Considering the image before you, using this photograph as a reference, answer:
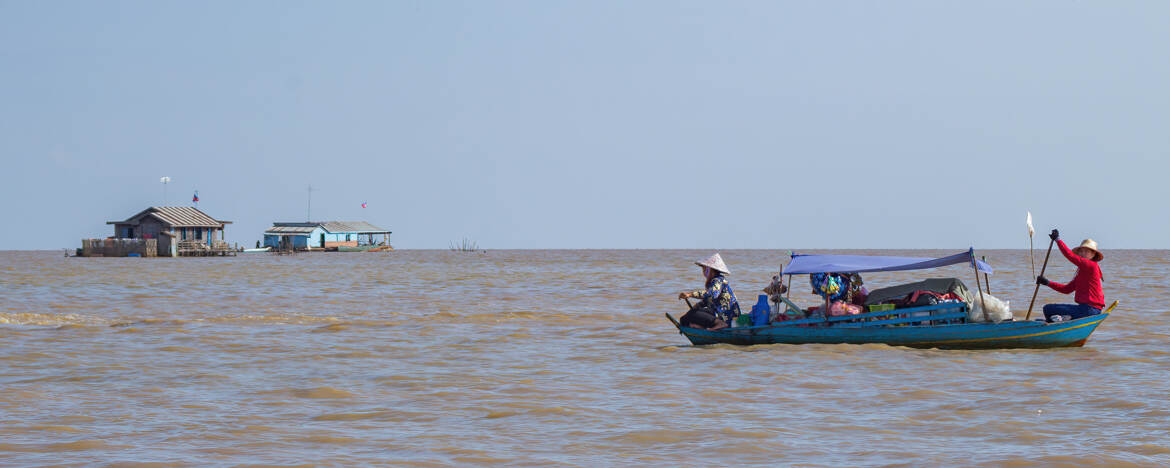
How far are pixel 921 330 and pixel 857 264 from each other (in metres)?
1.26

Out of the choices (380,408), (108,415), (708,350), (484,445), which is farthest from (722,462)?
(708,350)

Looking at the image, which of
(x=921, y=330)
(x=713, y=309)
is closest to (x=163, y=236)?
(x=713, y=309)

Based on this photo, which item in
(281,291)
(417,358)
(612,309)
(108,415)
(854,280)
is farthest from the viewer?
(281,291)

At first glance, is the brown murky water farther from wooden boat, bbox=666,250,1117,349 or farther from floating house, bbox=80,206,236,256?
floating house, bbox=80,206,236,256

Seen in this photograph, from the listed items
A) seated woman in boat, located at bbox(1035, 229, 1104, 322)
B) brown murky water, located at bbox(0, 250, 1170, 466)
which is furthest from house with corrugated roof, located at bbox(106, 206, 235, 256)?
seated woman in boat, located at bbox(1035, 229, 1104, 322)

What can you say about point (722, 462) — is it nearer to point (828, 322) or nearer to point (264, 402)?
point (264, 402)

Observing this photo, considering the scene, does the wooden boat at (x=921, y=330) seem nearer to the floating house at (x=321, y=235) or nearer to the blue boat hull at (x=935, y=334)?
the blue boat hull at (x=935, y=334)

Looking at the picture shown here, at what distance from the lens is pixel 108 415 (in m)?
9.81

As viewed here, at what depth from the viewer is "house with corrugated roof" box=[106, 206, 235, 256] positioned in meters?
75.4

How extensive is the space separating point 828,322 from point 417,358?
577cm

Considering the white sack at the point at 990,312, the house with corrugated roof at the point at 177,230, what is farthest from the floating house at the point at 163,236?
the white sack at the point at 990,312

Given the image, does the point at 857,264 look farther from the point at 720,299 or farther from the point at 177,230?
the point at 177,230

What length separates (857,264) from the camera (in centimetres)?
1505

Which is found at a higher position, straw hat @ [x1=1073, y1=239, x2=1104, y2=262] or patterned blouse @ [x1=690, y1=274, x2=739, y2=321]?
straw hat @ [x1=1073, y1=239, x2=1104, y2=262]
